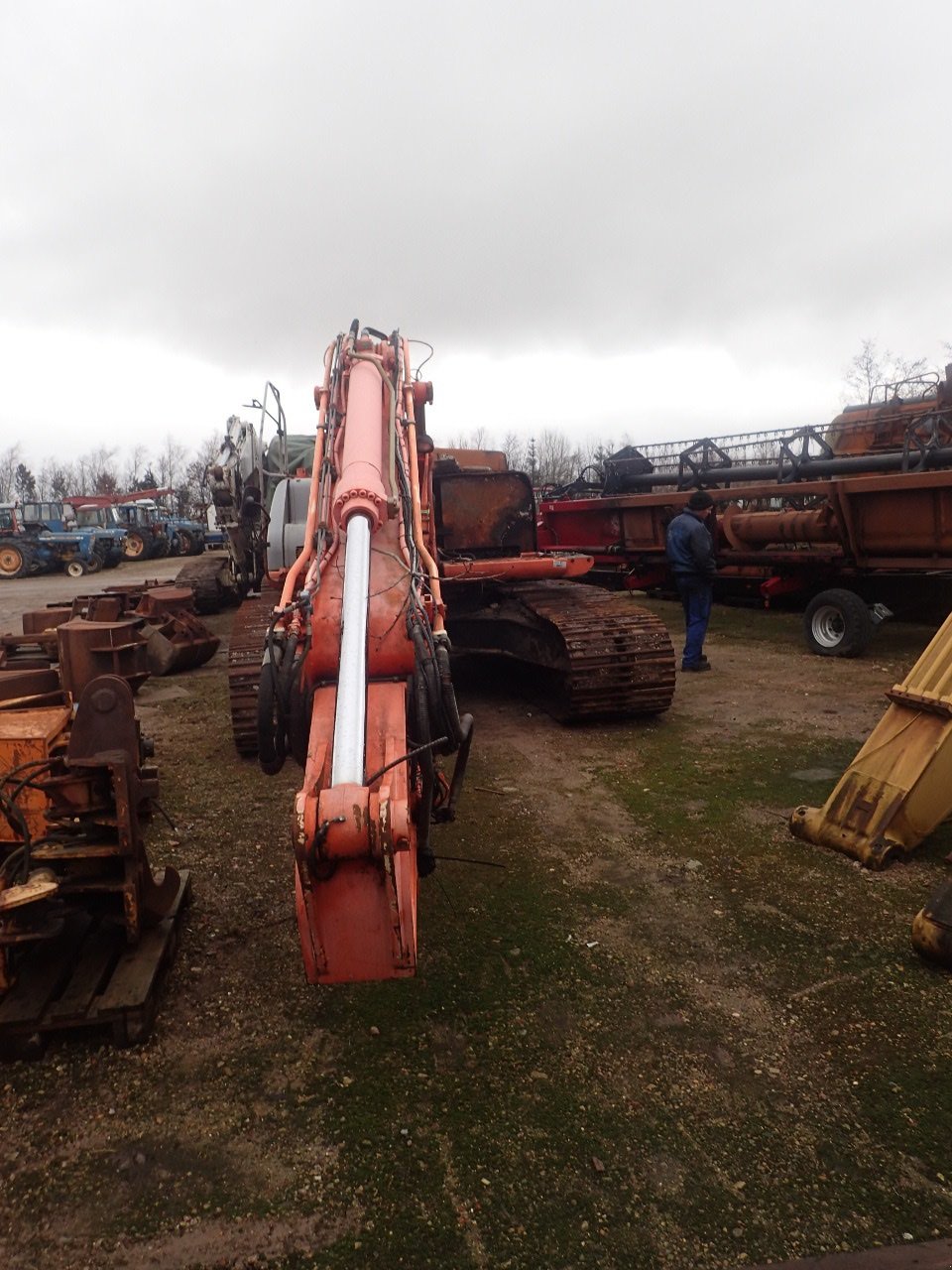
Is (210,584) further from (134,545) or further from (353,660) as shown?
(134,545)

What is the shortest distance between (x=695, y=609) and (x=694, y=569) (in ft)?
1.29

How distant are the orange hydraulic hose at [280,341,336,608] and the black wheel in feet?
21.3

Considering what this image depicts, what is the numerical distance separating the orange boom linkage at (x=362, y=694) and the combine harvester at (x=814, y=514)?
637 cm

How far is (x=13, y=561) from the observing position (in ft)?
84.1

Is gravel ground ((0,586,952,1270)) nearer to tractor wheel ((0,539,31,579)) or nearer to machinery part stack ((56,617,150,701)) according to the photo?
machinery part stack ((56,617,150,701))

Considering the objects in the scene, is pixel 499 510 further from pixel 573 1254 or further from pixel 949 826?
pixel 573 1254

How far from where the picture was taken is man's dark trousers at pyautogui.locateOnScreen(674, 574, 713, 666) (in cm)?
823

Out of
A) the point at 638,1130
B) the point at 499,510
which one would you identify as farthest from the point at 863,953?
the point at 499,510

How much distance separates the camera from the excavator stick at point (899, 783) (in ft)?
12.9

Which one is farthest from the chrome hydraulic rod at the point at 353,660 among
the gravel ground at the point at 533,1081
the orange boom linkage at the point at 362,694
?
the gravel ground at the point at 533,1081

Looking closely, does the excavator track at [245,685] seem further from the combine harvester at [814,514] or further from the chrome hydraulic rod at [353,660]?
the combine harvester at [814,514]

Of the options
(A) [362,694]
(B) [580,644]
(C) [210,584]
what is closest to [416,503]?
(A) [362,694]

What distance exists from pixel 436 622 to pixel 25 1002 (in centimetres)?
184

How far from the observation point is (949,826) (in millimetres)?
4426
